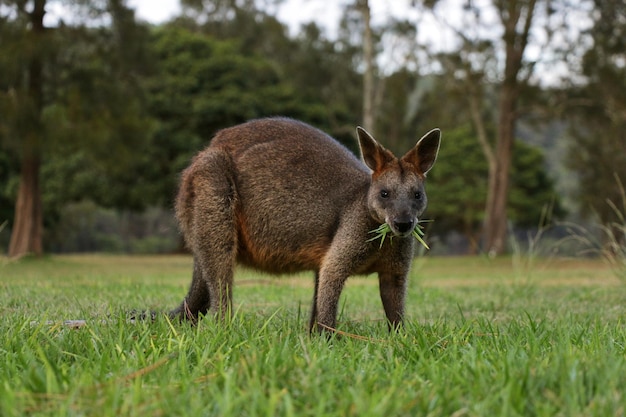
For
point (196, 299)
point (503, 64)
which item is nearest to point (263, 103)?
point (503, 64)

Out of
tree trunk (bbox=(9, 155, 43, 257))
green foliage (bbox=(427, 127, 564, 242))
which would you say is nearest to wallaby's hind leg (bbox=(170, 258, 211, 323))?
tree trunk (bbox=(9, 155, 43, 257))

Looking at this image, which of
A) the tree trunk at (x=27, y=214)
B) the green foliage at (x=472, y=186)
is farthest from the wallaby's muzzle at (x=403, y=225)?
the green foliage at (x=472, y=186)

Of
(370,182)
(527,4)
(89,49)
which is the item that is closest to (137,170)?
(89,49)

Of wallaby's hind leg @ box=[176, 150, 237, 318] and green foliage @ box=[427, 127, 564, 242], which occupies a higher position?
green foliage @ box=[427, 127, 564, 242]

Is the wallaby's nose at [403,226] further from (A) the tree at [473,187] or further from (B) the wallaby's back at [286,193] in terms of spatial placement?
(A) the tree at [473,187]

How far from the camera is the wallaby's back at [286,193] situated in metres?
4.88

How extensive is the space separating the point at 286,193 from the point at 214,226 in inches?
20.6

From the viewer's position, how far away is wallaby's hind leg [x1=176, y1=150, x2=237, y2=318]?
4879 mm

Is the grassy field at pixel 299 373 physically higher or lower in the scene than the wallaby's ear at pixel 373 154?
lower

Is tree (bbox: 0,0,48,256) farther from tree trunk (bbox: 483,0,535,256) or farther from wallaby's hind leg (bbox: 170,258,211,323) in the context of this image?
wallaby's hind leg (bbox: 170,258,211,323)

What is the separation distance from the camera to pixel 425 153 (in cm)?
466

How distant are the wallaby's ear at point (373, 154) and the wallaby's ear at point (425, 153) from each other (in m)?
0.12

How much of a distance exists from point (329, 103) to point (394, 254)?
3660 cm

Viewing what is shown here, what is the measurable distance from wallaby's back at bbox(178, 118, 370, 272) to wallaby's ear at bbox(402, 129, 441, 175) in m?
0.39
